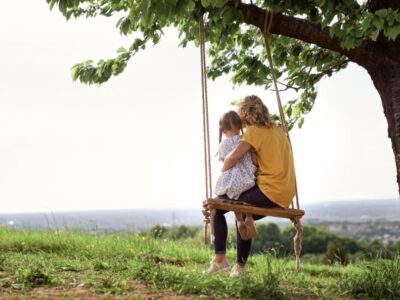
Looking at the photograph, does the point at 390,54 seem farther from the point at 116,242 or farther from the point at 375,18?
the point at 116,242

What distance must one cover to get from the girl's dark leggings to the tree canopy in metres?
1.98

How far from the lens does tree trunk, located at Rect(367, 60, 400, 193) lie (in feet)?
28.0

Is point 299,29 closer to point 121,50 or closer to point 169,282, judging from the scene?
point 121,50

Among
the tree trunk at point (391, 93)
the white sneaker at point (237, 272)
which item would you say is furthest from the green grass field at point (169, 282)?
the tree trunk at point (391, 93)

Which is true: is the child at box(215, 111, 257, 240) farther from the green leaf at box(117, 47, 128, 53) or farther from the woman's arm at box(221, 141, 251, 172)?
the green leaf at box(117, 47, 128, 53)

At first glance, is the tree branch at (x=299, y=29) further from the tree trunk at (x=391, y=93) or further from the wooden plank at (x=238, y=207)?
the wooden plank at (x=238, y=207)

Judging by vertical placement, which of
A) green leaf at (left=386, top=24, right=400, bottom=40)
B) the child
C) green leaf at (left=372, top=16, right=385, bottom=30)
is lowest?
the child

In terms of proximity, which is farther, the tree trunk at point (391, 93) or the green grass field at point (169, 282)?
the tree trunk at point (391, 93)

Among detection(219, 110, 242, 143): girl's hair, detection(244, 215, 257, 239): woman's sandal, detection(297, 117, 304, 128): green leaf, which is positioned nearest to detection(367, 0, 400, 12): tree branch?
detection(219, 110, 242, 143): girl's hair

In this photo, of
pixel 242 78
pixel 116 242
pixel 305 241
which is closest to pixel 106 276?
pixel 116 242

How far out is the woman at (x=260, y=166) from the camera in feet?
23.6

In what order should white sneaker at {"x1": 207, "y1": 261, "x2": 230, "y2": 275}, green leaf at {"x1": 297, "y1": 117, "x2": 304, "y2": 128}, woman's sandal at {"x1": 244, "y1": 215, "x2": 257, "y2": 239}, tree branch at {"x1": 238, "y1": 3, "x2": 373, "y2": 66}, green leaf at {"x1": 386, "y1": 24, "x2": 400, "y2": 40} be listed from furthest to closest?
green leaf at {"x1": 297, "y1": 117, "x2": 304, "y2": 128} < tree branch at {"x1": 238, "y1": 3, "x2": 373, "y2": 66} < white sneaker at {"x1": 207, "y1": 261, "x2": 230, "y2": 275} < woman's sandal at {"x1": 244, "y1": 215, "x2": 257, "y2": 239} < green leaf at {"x1": 386, "y1": 24, "x2": 400, "y2": 40}

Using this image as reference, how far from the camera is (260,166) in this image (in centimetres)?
730

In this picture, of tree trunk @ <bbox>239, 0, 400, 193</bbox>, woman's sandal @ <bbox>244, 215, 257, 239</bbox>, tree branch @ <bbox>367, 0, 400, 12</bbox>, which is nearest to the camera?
woman's sandal @ <bbox>244, 215, 257, 239</bbox>
